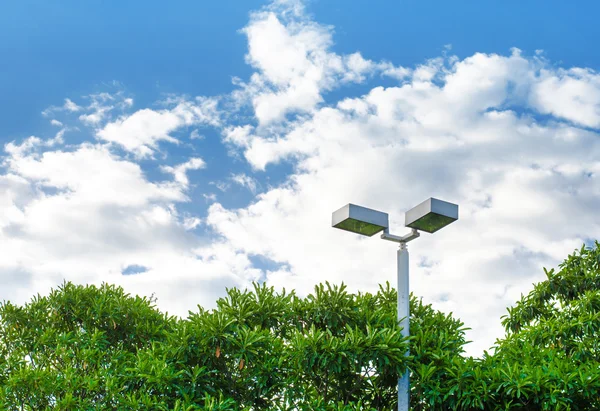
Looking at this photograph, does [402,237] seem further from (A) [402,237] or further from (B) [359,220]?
(B) [359,220]

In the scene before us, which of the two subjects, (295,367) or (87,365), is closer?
(295,367)

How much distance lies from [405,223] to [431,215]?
506 mm

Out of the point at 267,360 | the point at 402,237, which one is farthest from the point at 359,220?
the point at 267,360

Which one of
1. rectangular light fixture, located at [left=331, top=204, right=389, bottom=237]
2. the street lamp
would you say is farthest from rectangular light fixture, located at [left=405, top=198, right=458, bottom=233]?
rectangular light fixture, located at [left=331, top=204, right=389, bottom=237]

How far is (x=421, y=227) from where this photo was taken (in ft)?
30.8

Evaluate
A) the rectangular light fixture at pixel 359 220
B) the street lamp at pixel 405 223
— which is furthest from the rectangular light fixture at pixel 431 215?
the rectangular light fixture at pixel 359 220

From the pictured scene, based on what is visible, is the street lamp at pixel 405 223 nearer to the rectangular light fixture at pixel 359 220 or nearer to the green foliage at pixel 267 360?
the rectangular light fixture at pixel 359 220

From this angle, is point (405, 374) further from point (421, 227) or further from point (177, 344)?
point (177, 344)

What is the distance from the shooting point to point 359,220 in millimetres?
9047

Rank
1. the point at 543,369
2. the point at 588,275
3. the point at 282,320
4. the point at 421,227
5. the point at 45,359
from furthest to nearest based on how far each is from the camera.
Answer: the point at 588,275, the point at 45,359, the point at 282,320, the point at 543,369, the point at 421,227

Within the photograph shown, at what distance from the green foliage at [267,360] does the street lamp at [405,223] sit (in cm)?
68

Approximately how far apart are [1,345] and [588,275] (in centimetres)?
1231

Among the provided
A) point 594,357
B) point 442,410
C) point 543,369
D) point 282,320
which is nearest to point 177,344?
point 282,320

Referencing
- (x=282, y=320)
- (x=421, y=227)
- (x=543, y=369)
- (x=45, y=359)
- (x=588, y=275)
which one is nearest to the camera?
(x=421, y=227)
